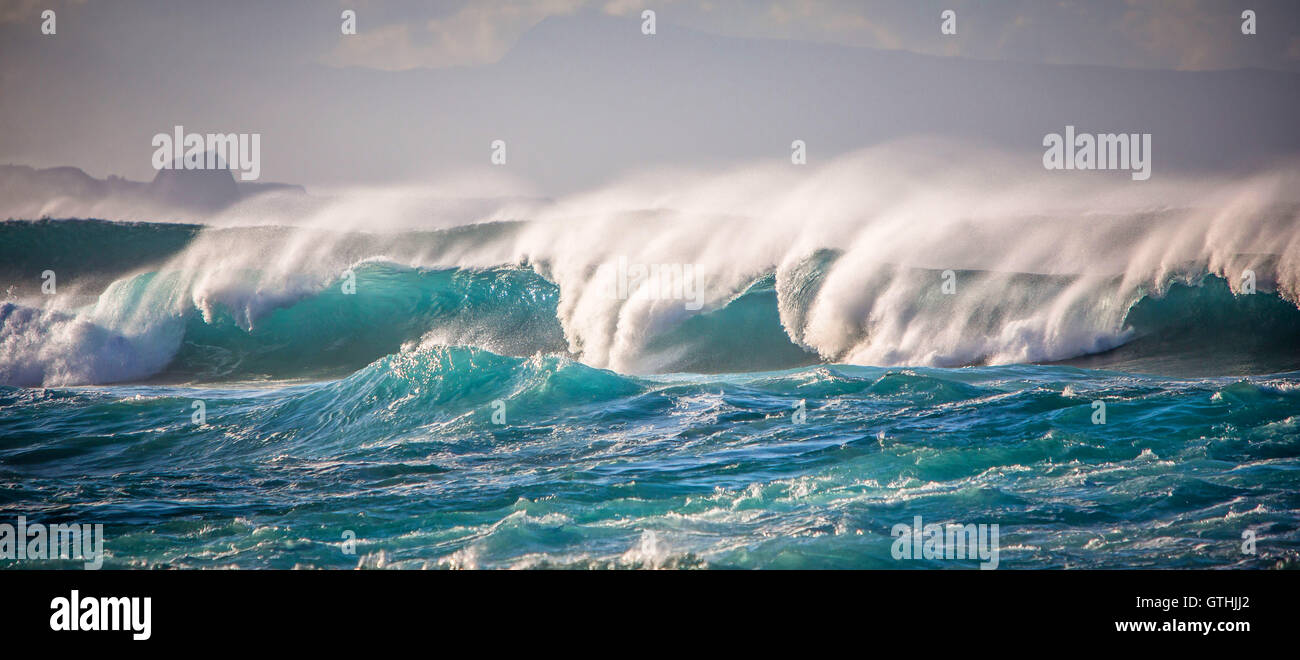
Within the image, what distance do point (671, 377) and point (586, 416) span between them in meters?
4.81

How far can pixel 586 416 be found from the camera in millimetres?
11375

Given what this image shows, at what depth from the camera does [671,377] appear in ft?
52.6

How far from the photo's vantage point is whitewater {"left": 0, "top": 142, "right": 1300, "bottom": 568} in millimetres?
7152

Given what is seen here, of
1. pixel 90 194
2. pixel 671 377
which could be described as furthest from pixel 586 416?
pixel 90 194

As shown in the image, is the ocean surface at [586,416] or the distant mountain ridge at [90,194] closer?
the ocean surface at [586,416]

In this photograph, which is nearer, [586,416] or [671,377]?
[586,416]

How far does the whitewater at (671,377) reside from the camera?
7152 millimetres

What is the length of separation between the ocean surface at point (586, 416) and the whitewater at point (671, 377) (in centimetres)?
6

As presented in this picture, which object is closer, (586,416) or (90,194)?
(586,416)

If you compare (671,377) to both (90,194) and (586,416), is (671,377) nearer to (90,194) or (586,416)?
(586,416)

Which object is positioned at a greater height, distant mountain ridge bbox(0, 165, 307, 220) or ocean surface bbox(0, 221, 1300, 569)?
distant mountain ridge bbox(0, 165, 307, 220)

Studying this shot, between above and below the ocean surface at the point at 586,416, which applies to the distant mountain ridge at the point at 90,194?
above

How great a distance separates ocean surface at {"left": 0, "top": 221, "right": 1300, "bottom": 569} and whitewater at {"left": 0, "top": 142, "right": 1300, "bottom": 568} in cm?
6
